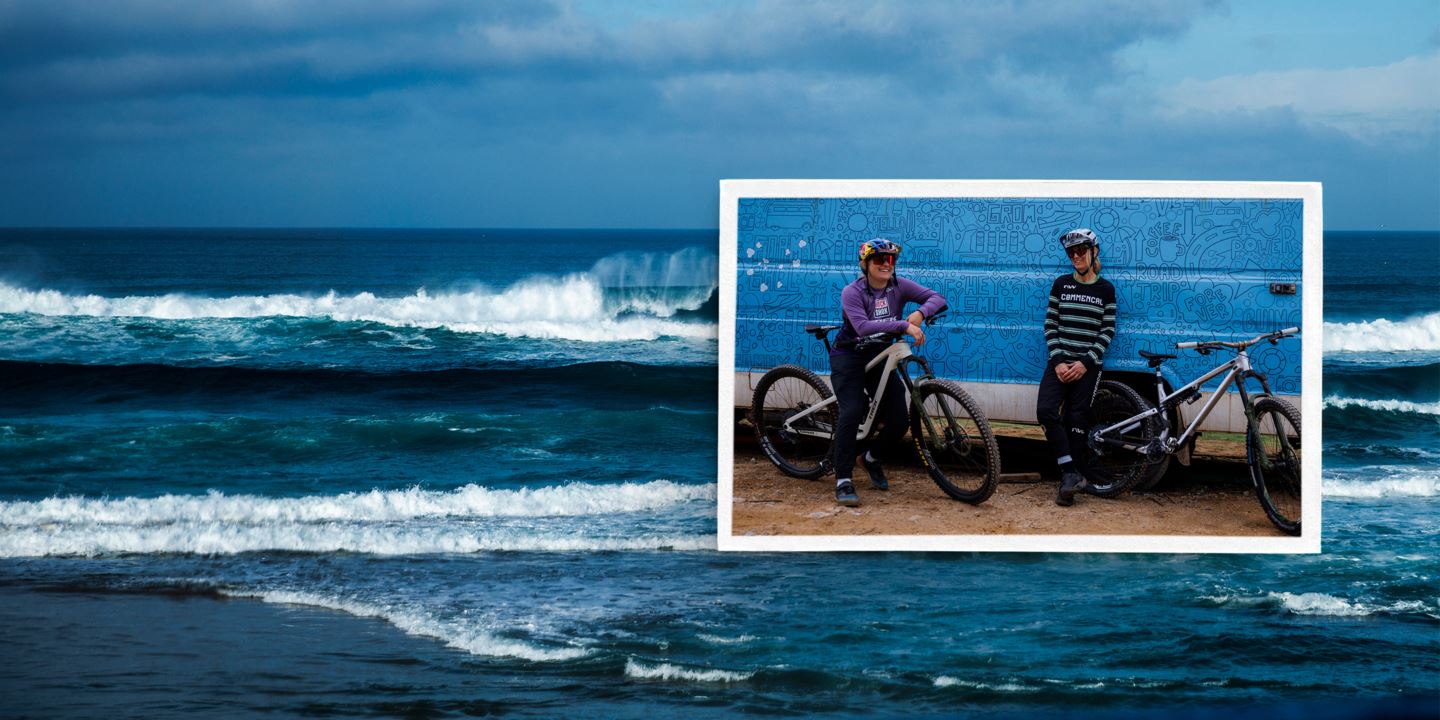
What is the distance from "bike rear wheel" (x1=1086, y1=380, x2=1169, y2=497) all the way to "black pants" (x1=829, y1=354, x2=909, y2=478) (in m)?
0.64

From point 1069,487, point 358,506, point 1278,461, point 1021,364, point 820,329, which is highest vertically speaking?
point 820,329

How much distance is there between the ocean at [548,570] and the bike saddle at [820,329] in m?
0.92

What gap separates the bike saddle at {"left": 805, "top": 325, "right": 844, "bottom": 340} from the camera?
3.76m

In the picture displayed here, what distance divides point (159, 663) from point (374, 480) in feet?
6.53

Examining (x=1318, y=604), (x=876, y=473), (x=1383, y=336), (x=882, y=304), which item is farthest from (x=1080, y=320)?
(x=1383, y=336)

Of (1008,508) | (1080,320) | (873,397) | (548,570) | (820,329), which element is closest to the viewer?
(1080,320)

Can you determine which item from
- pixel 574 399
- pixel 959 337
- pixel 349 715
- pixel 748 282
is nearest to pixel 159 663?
pixel 349 715

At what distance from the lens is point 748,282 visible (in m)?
3.57

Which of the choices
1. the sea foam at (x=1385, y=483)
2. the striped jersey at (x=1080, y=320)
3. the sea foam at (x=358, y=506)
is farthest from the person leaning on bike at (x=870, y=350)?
the sea foam at (x=1385, y=483)

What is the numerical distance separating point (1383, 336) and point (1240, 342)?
15.3 feet

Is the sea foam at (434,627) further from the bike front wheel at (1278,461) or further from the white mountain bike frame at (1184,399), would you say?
the bike front wheel at (1278,461)

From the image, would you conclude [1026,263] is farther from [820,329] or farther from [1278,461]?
[1278,461]

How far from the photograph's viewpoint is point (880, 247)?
3.55 metres

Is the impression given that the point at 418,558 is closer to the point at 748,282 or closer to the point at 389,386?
the point at 748,282
